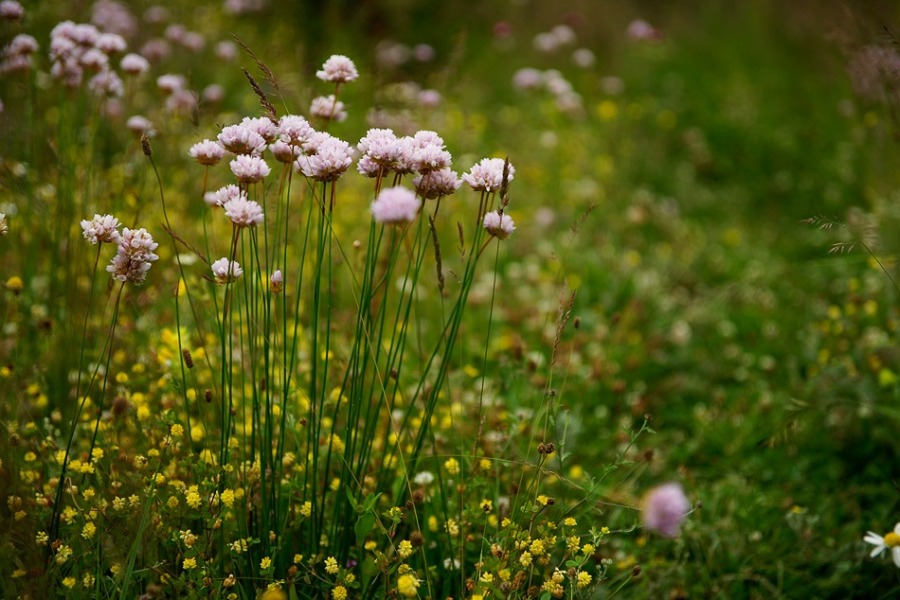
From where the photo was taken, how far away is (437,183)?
4.73ft

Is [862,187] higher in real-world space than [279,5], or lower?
lower

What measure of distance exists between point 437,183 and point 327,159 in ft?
0.72

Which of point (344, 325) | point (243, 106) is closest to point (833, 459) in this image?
point (344, 325)

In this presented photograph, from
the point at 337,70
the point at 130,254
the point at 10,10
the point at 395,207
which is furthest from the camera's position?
the point at 10,10

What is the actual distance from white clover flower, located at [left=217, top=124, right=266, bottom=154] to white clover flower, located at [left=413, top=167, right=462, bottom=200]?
326 millimetres

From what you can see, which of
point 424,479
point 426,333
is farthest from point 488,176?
point 426,333

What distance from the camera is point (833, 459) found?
252cm

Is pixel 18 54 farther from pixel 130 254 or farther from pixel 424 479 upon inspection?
pixel 424 479

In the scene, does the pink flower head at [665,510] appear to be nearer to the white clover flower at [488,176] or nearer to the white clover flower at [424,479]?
the white clover flower at [488,176]

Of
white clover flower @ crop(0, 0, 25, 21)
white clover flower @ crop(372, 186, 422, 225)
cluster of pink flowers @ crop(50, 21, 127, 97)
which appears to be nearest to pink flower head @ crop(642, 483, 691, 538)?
white clover flower @ crop(372, 186, 422, 225)

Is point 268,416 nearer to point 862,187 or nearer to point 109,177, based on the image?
point 109,177

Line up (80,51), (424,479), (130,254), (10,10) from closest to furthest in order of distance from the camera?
1. (130,254)
2. (424,479)
3. (10,10)
4. (80,51)

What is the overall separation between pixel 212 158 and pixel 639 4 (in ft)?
24.8

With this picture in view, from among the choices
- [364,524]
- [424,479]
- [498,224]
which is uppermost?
[498,224]
